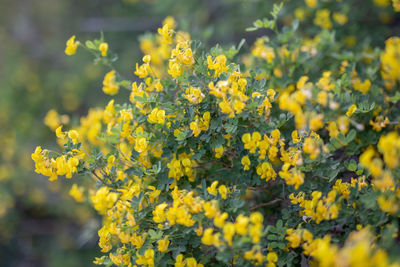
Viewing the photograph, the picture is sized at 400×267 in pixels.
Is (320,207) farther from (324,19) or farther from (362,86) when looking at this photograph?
(324,19)

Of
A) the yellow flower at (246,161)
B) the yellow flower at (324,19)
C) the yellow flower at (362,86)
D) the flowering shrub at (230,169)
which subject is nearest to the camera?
the flowering shrub at (230,169)

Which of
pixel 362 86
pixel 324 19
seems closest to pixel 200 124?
pixel 362 86

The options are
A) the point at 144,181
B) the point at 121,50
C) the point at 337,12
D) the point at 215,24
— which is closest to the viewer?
the point at 144,181

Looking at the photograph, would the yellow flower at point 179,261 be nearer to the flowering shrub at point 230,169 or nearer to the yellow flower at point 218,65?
the flowering shrub at point 230,169

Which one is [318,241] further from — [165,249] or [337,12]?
[337,12]

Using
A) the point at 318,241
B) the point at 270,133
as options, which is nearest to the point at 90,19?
the point at 270,133

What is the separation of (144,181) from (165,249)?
15.2 inches

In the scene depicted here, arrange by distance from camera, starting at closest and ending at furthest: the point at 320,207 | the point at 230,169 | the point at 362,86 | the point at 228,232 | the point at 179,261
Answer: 1. the point at 228,232
2. the point at 320,207
3. the point at 179,261
4. the point at 230,169
5. the point at 362,86

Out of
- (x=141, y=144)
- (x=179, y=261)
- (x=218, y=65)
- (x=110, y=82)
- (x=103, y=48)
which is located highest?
(x=103, y=48)

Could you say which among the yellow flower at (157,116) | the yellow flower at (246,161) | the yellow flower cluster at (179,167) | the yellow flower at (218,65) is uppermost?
the yellow flower at (218,65)

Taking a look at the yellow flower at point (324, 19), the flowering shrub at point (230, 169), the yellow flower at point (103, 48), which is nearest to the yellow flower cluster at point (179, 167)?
the flowering shrub at point (230, 169)

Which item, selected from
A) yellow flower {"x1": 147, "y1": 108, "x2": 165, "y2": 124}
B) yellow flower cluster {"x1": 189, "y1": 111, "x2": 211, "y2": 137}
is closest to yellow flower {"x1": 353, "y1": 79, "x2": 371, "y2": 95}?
yellow flower cluster {"x1": 189, "y1": 111, "x2": 211, "y2": 137}

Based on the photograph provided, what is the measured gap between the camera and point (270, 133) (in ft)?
5.23

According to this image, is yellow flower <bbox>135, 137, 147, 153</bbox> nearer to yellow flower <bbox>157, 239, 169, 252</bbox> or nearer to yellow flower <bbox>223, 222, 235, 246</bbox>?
yellow flower <bbox>157, 239, 169, 252</bbox>
